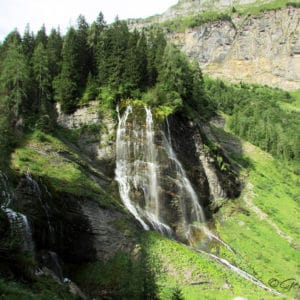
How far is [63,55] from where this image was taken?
174ft

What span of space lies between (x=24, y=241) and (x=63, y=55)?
31578 millimetres

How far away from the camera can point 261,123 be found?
104250 millimetres

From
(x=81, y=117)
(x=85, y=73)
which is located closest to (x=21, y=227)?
(x=81, y=117)

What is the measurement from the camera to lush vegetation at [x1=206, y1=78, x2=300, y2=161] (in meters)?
93.2

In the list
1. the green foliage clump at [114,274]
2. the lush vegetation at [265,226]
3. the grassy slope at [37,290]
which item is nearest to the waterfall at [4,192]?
the grassy slope at [37,290]

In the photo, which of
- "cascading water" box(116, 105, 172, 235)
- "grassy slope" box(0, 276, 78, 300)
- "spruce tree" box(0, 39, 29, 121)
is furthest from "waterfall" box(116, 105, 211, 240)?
"grassy slope" box(0, 276, 78, 300)

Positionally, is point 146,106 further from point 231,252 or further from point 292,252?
point 292,252

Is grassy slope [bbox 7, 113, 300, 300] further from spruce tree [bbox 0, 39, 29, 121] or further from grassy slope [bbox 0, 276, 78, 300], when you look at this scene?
spruce tree [bbox 0, 39, 29, 121]

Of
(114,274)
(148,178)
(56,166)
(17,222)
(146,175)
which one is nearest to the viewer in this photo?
(17,222)

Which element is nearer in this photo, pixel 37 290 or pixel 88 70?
pixel 37 290

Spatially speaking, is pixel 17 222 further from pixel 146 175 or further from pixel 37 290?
pixel 146 175

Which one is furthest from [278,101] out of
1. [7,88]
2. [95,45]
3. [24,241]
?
[24,241]

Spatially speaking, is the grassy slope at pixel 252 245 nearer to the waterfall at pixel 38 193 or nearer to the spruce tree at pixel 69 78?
the waterfall at pixel 38 193

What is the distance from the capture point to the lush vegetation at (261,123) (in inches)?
3669
